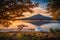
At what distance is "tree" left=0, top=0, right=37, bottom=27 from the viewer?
2579 millimetres

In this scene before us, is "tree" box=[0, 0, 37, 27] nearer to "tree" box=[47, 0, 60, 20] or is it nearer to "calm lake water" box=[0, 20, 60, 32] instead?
"calm lake water" box=[0, 20, 60, 32]

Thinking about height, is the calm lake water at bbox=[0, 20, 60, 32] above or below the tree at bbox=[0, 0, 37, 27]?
below

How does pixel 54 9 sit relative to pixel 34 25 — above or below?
→ above

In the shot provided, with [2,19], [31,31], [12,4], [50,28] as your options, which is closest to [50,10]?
[50,28]

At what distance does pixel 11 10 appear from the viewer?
2.61 m

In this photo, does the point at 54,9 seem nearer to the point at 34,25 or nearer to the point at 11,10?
the point at 34,25

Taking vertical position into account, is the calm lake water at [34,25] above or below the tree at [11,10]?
below

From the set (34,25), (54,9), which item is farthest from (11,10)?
(54,9)

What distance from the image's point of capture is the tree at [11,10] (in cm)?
258

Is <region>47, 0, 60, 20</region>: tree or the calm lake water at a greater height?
<region>47, 0, 60, 20</region>: tree

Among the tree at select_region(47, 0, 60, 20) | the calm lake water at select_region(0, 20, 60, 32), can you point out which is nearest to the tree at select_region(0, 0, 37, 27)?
the calm lake water at select_region(0, 20, 60, 32)

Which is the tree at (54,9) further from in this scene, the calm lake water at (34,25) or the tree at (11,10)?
the tree at (11,10)

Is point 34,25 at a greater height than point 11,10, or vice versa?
point 11,10

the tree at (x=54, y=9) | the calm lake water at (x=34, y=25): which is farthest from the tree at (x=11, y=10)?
the tree at (x=54, y=9)
